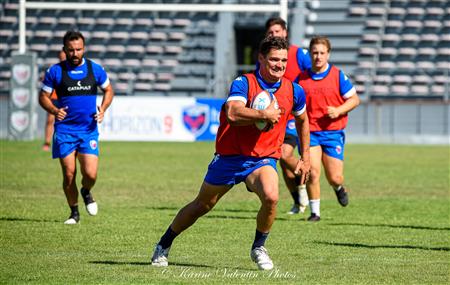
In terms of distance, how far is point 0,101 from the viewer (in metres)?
31.9

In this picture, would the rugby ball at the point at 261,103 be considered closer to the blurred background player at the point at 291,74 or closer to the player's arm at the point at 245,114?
the player's arm at the point at 245,114

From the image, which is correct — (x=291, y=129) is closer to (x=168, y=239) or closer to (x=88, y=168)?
(x=88, y=168)

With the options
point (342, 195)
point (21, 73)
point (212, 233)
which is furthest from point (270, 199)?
point (21, 73)

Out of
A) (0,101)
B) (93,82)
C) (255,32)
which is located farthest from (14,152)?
(255,32)

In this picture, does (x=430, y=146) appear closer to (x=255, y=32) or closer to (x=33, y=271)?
(x=255, y=32)

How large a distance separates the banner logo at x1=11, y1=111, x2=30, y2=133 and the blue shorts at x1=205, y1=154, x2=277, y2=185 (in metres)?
21.7

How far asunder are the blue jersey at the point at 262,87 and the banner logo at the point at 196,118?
2059cm

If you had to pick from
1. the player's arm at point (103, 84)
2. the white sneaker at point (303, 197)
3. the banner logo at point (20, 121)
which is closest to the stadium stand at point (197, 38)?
the banner logo at point (20, 121)

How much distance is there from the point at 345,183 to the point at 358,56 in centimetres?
1706

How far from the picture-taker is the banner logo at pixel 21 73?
96.1 ft

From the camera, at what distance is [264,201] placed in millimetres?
8273

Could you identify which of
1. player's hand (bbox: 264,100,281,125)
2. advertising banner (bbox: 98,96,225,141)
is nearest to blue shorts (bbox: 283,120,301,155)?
player's hand (bbox: 264,100,281,125)

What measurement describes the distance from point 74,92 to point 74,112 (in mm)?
246

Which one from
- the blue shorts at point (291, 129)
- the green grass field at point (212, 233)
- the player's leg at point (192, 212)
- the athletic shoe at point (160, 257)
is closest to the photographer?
the green grass field at point (212, 233)
